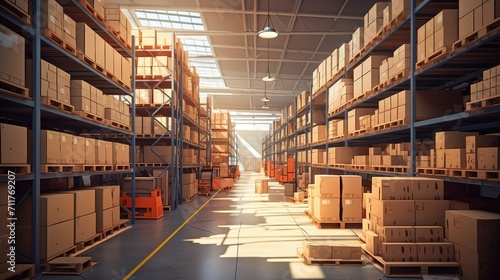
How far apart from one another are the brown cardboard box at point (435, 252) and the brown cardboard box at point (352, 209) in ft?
11.3

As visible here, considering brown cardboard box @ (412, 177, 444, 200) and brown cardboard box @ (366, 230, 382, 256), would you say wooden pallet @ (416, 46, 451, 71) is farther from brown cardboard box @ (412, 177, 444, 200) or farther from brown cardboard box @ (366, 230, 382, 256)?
brown cardboard box @ (366, 230, 382, 256)

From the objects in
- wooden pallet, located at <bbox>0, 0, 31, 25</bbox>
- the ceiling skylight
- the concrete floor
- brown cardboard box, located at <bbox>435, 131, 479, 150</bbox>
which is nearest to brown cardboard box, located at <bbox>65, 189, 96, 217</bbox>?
the concrete floor

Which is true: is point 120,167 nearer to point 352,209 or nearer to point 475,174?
Result: point 352,209

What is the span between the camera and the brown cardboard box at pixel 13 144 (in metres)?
4.64

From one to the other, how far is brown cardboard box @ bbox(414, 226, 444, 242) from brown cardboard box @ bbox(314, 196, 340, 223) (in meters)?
3.27

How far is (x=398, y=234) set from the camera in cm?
559

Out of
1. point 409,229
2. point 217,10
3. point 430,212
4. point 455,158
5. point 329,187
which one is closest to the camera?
point 455,158

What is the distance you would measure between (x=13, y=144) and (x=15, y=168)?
13.1 inches

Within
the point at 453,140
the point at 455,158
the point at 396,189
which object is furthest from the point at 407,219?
the point at 453,140

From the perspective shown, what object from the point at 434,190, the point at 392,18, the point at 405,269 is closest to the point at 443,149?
the point at 434,190

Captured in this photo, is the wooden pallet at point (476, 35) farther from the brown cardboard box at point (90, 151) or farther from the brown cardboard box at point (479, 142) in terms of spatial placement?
the brown cardboard box at point (90, 151)

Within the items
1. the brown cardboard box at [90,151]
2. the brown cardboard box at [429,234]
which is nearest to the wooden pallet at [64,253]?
the brown cardboard box at [90,151]

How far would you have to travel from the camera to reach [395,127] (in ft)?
24.6

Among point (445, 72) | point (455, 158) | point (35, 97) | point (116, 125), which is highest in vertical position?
point (445, 72)
